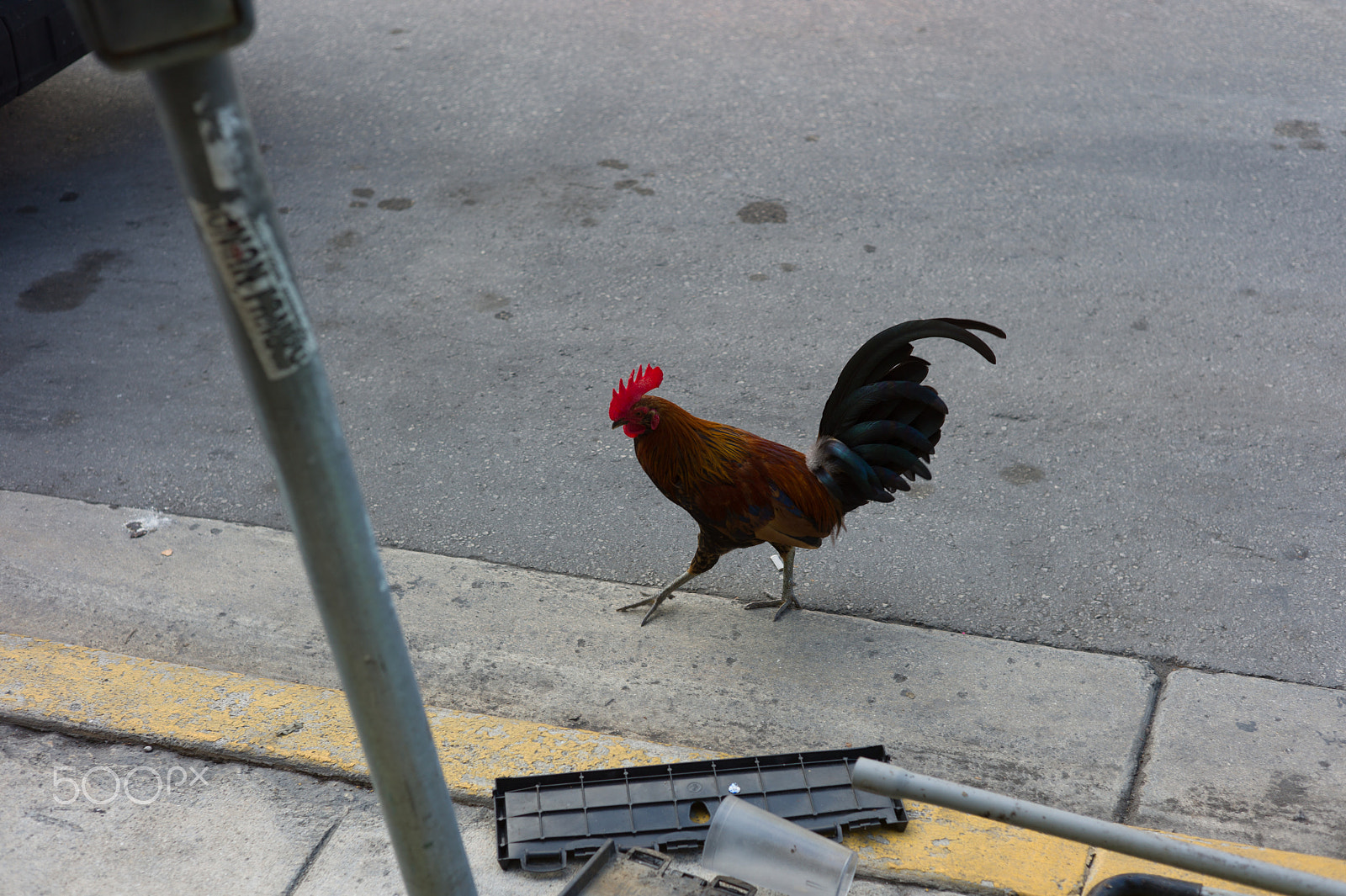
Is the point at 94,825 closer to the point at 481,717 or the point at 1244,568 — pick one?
the point at 481,717

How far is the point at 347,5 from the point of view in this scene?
28.3ft

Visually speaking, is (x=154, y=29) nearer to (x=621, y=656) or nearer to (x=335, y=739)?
(x=335, y=739)

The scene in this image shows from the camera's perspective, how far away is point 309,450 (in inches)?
52.5

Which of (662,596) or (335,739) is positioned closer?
(335,739)

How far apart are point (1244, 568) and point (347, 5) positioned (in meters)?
8.08

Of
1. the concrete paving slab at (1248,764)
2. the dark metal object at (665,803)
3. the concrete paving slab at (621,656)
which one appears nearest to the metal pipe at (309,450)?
the dark metal object at (665,803)

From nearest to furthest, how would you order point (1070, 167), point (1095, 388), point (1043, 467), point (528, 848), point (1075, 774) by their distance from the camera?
point (528, 848) → point (1075, 774) → point (1043, 467) → point (1095, 388) → point (1070, 167)

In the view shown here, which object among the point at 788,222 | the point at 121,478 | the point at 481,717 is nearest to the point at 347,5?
the point at 788,222

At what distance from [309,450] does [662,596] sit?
7.43 ft

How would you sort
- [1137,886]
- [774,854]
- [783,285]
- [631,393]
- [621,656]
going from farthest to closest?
[783,285] < [621,656] < [631,393] < [774,854] < [1137,886]

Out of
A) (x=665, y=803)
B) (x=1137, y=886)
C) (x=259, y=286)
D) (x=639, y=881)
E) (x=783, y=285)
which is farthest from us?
(x=783, y=285)

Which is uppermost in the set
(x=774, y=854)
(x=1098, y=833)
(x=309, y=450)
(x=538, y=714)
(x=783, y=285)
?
(x=309, y=450)

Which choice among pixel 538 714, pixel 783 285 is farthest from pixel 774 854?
pixel 783 285

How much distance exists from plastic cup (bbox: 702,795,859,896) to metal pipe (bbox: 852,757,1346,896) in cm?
59
